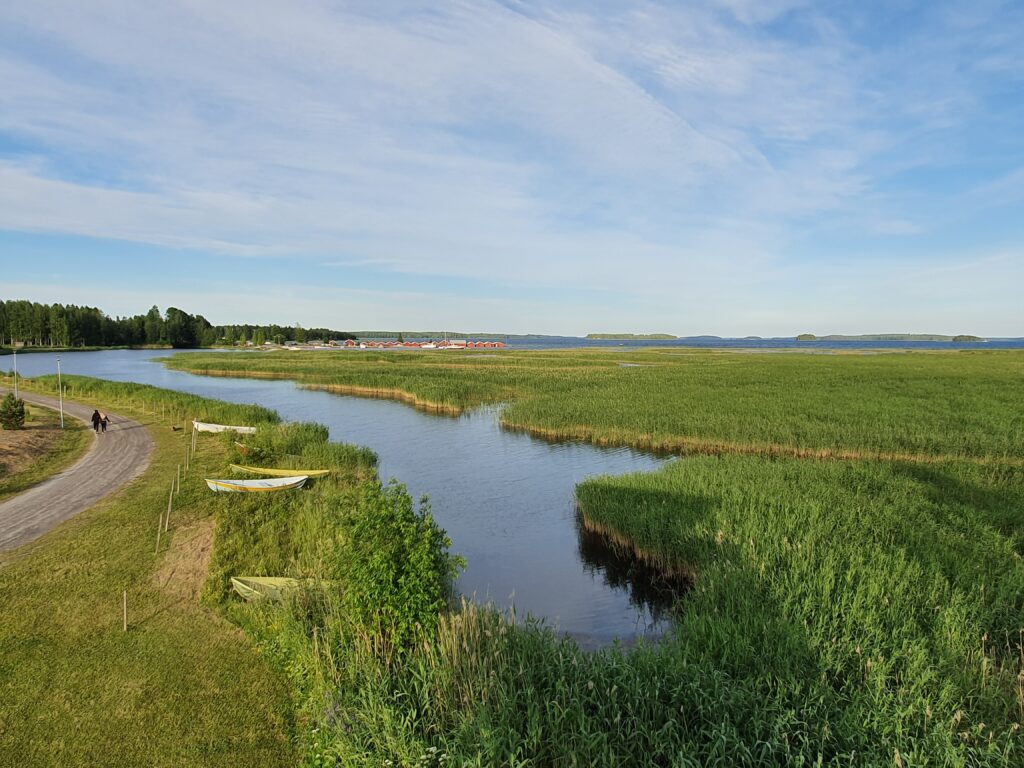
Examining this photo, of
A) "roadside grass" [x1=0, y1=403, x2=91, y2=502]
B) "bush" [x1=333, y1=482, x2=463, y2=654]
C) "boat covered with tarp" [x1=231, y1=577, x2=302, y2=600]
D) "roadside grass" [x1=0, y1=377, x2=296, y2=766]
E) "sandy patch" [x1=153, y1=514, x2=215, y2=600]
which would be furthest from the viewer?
"roadside grass" [x1=0, y1=403, x2=91, y2=502]

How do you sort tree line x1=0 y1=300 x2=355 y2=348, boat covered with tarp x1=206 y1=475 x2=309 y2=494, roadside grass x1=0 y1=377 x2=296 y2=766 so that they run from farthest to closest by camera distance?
tree line x1=0 y1=300 x2=355 y2=348 → boat covered with tarp x1=206 y1=475 x2=309 y2=494 → roadside grass x1=0 y1=377 x2=296 y2=766

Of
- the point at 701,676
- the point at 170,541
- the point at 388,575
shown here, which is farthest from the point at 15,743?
the point at 701,676

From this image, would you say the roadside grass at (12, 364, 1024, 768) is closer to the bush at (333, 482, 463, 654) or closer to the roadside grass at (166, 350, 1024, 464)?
the bush at (333, 482, 463, 654)

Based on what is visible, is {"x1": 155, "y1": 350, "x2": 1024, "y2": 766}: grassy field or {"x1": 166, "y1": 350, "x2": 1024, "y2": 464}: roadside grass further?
{"x1": 166, "y1": 350, "x2": 1024, "y2": 464}: roadside grass

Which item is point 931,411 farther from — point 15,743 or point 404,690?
point 15,743

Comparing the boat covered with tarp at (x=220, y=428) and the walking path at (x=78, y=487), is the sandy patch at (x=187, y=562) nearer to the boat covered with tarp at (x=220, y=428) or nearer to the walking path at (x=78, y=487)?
the walking path at (x=78, y=487)

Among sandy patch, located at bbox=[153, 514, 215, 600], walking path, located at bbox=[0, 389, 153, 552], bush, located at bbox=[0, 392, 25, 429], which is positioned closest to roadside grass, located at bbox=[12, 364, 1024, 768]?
sandy patch, located at bbox=[153, 514, 215, 600]
